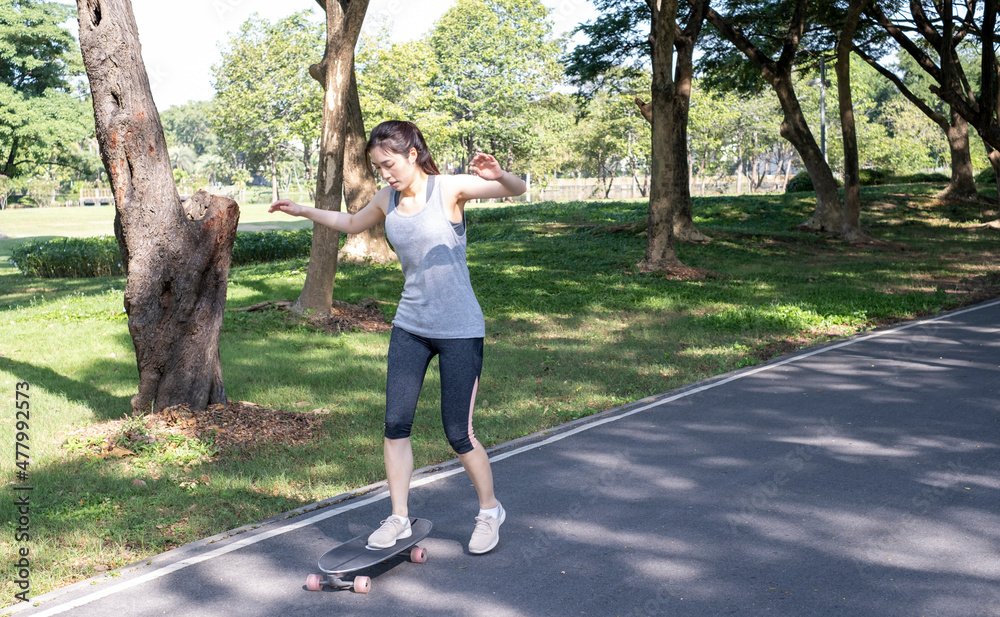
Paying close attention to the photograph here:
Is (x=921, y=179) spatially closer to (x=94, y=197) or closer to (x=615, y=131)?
(x=615, y=131)

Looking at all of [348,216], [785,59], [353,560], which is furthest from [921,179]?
[353,560]

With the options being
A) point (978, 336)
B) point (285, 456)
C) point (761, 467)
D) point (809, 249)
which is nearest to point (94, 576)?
A: point (285, 456)

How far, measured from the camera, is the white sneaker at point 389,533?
4.34 m

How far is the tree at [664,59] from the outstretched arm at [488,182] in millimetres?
12633

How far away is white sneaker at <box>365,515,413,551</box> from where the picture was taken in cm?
434

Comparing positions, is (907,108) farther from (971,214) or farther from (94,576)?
(94,576)

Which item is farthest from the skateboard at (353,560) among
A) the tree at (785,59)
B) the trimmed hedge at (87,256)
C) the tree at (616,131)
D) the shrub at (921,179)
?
the tree at (616,131)

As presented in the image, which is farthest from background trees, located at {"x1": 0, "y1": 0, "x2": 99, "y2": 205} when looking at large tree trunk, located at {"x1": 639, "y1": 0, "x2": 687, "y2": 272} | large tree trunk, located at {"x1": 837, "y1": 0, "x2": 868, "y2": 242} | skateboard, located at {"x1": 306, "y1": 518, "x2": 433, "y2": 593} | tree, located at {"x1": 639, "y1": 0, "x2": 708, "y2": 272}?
skateboard, located at {"x1": 306, "y1": 518, "x2": 433, "y2": 593}

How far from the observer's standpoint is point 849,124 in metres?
21.7

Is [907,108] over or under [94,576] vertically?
over

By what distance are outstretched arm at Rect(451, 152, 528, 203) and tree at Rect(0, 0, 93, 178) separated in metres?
35.5

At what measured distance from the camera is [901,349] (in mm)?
10117

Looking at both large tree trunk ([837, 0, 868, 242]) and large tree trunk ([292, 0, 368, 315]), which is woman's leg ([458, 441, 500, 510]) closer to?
large tree trunk ([292, 0, 368, 315])

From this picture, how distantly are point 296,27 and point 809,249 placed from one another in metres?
48.4
